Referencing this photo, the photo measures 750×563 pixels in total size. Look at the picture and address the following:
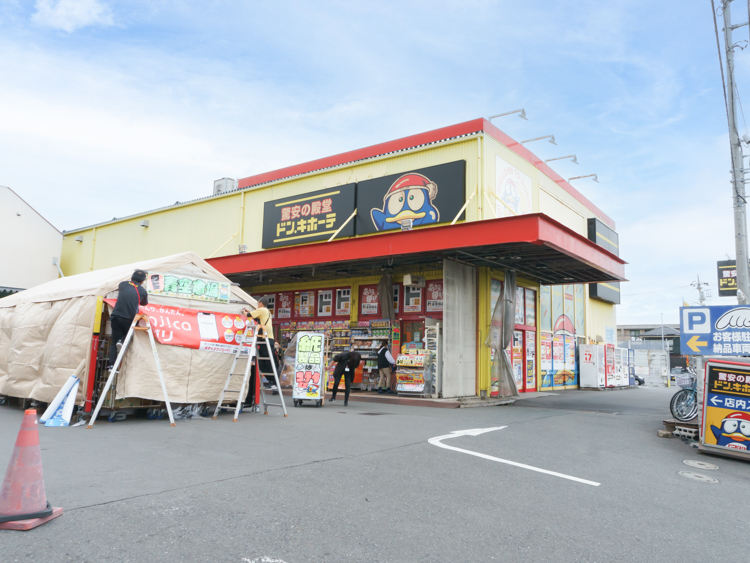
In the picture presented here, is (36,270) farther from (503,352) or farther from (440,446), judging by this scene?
(440,446)

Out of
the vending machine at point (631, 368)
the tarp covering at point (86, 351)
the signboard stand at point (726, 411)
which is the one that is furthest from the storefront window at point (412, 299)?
the vending machine at point (631, 368)

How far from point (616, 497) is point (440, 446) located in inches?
97.0

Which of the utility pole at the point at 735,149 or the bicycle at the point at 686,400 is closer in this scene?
the bicycle at the point at 686,400

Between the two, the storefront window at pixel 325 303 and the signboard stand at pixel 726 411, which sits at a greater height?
the storefront window at pixel 325 303

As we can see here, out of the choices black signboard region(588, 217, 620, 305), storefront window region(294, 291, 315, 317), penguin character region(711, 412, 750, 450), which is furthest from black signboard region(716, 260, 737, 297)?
storefront window region(294, 291, 315, 317)

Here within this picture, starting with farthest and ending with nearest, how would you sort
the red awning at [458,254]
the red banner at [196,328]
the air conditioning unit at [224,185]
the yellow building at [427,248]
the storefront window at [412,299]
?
the air conditioning unit at [224,185], the storefront window at [412,299], the yellow building at [427,248], the red awning at [458,254], the red banner at [196,328]

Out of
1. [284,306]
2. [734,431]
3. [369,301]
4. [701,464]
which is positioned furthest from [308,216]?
[701,464]

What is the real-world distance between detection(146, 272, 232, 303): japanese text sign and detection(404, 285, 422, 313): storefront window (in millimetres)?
7405

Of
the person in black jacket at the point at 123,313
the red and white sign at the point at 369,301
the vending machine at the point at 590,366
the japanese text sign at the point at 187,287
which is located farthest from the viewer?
the vending machine at the point at 590,366

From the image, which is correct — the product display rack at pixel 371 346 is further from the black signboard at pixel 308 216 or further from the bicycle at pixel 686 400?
the bicycle at pixel 686 400

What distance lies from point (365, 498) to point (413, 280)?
11.5 m

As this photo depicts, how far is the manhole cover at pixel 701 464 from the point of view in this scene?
720 cm

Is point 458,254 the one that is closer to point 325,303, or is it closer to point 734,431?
point 325,303

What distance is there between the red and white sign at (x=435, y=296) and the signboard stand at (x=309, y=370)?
4.91 m
